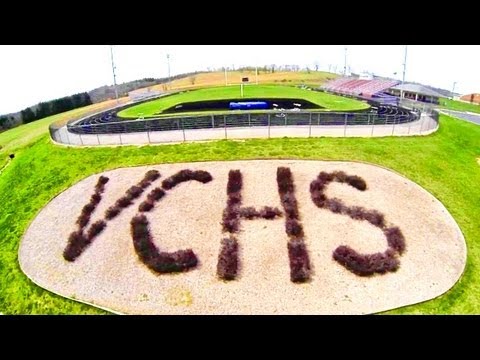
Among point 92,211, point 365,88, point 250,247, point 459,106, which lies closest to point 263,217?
point 250,247

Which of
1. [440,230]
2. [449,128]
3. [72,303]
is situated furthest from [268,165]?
[449,128]

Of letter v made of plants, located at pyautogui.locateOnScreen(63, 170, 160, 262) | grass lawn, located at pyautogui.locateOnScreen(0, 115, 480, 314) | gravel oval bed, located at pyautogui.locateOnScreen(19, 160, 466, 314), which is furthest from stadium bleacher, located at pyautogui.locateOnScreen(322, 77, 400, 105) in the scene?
letter v made of plants, located at pyautogui.locateOnScreen(63, 170, 160, 262)

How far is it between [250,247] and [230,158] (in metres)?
8.60

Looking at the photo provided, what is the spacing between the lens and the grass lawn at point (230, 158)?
20906 millimetres

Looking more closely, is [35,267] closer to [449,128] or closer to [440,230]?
[440,230]

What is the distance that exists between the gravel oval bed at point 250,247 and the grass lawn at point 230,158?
0.79m

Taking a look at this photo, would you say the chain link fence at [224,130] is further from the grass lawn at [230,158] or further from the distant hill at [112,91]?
the distant hill at [112,91]

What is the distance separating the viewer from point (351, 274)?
1783 centimetres

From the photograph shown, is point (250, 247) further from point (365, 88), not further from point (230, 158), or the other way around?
point (365, 88)

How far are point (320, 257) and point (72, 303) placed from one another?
13.4m

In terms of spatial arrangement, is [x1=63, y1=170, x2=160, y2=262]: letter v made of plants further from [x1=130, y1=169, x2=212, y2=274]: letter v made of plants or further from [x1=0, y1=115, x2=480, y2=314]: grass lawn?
[x1=0, y1=115, x2=480, y2=314]: grass lawn

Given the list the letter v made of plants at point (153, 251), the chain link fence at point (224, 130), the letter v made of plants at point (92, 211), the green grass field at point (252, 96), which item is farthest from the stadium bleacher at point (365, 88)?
the letter v made of plants at point (153, 251)

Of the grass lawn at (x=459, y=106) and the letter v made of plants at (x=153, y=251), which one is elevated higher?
the letter v made of plants at (x=153, y=251)

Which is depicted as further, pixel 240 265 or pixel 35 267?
pixel 35 267
